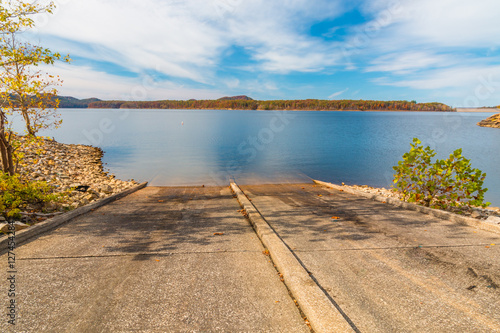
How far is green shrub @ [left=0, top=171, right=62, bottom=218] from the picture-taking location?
19.5 ft

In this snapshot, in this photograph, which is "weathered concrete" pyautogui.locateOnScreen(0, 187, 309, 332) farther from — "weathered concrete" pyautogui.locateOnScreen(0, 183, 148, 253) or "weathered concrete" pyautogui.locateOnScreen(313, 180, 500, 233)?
"weathered concrete" pyautogui.locateOnScreen(313, 180, 500, 233)

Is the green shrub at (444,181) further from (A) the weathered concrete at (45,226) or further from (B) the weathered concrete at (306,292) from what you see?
(A) the weathered concrete at (45,226)

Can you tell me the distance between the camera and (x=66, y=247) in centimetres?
491

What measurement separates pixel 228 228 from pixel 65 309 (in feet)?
11.6

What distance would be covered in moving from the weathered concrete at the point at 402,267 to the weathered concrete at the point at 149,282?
83 centimetres

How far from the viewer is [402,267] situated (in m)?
4.15

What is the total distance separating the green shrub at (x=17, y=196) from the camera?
594 centimetres

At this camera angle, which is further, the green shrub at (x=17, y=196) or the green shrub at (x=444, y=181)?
the green shrub at (x=444, y=181)

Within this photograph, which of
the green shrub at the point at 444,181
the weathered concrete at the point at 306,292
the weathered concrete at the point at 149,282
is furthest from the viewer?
the green shrub at the point at 444,181

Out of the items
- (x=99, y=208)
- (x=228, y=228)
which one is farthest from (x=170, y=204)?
(x=228, y=228)

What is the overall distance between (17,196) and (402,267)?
8683 mm

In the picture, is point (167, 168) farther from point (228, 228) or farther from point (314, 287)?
point (314, 287)

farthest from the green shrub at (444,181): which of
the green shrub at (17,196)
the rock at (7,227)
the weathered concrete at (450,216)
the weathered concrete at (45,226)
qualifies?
the green shrub at (17,196)

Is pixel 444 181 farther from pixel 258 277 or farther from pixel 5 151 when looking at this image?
pixel 5 151
